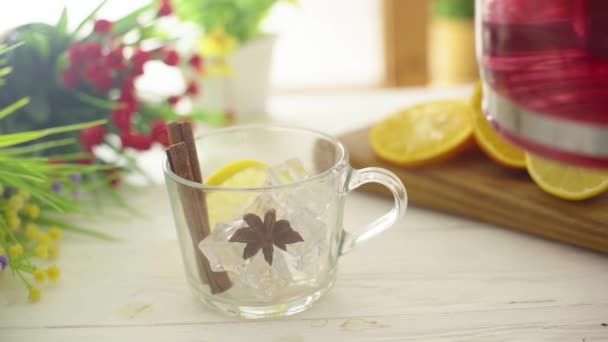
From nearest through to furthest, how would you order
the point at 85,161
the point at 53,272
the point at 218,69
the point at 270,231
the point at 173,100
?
the point at 270,231 < the point at 53,272 < the point at 85,161 < the point at 173,100 < the point at 218,69

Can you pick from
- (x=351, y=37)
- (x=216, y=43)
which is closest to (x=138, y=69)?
(x=216, y=43)

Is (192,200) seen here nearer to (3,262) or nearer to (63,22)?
(3,262)

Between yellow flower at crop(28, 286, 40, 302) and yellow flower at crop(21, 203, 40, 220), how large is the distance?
129 millimetres

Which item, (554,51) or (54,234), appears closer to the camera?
(554,51)

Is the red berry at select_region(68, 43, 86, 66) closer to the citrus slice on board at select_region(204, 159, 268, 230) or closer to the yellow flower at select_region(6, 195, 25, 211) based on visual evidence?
the yellow flower at select_region(6, 195, 25, 211)

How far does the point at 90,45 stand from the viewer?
1.02m

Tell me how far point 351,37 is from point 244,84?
36.4 inches

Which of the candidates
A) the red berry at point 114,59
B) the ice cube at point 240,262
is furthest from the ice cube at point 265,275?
the red berry at point 114,59

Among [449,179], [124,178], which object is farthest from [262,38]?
[449,179]

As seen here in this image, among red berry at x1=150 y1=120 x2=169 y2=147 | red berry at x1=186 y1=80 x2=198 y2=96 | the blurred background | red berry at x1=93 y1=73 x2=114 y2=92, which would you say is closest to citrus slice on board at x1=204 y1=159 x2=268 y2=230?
red berry at x1=150 y1=120 x2=169 y2=147

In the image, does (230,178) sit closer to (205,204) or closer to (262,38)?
(205,204)

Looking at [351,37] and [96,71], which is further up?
[96,71]

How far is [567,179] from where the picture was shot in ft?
2.82

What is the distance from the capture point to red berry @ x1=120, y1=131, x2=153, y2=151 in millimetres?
1020
